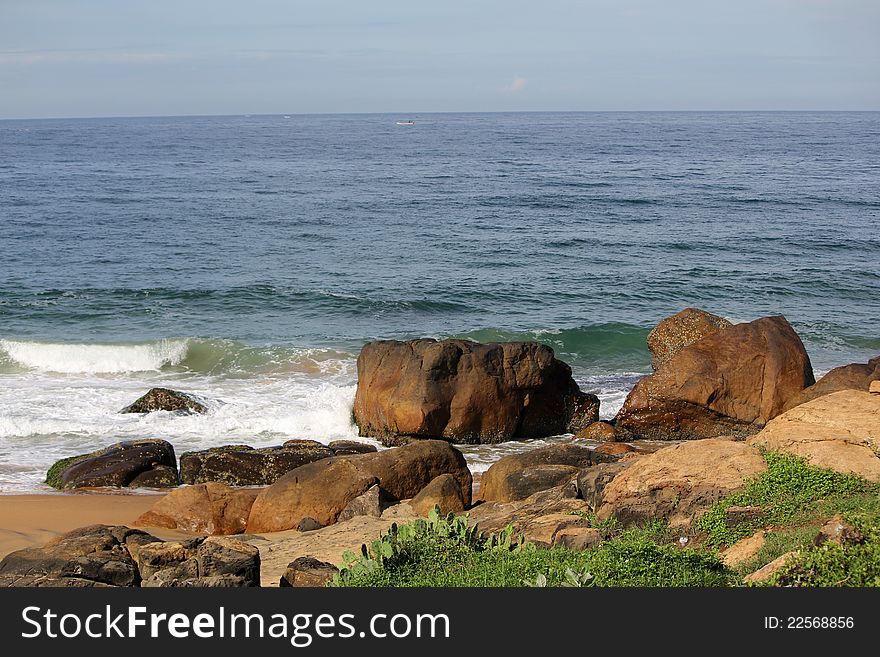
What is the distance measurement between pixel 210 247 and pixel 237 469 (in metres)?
23.7

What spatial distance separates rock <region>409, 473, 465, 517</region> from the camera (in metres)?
13.2

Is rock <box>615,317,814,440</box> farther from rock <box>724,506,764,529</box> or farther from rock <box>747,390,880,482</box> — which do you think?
rock <box>724,506,764,529</box>

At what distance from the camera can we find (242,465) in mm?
16219

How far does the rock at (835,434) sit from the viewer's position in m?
10.5

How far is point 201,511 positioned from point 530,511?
17.8ft

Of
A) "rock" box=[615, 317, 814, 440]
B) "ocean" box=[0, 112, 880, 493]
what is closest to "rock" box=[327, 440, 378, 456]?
"ocean" box=[0, 112, 880, 493]

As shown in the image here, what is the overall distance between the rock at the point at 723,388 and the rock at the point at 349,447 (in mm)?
5287

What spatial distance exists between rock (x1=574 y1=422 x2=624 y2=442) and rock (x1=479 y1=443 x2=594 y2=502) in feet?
10.7

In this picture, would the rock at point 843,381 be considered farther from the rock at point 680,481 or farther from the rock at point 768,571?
the rock at point 768,571

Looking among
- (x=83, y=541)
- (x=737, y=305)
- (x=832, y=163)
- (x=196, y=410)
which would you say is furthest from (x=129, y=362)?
(x=832, y=163)

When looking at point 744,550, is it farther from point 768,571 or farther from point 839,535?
point 839,535

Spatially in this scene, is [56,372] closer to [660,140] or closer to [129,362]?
[129,362]

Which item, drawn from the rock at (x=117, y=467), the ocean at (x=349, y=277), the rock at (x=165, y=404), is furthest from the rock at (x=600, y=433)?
the rock at (x=165, y=404)

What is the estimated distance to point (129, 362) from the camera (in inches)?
964
